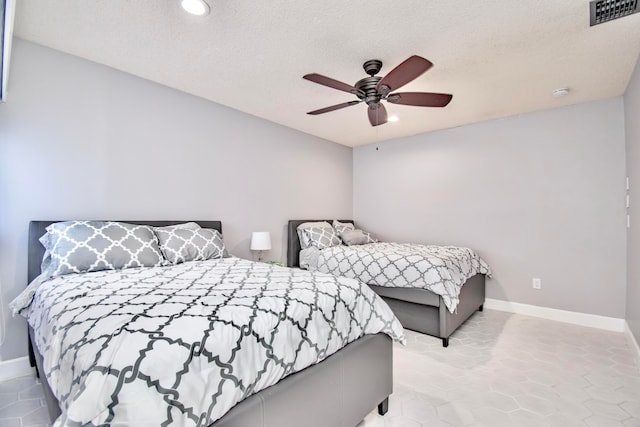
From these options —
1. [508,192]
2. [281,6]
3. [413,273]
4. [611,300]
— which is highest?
[281,6]

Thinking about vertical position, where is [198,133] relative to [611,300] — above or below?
above

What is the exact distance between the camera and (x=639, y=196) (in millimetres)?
2496

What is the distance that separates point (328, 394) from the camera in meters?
1.45

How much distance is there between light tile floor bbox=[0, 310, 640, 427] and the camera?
1.79m

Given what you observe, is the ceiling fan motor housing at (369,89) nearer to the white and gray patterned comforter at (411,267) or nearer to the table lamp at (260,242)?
the white and gray patterned comforter at (411,267)

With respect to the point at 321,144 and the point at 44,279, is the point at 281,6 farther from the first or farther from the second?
the point at 321,144

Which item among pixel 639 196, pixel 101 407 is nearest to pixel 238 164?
pixel 101 407

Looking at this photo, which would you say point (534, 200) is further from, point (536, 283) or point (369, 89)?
point (369, 89)

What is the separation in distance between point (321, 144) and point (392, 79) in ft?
8.85

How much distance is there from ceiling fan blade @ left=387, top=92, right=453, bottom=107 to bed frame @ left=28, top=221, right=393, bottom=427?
5.79 ft

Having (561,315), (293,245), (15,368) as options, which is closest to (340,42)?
(293,245)

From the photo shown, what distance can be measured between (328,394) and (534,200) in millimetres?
3519

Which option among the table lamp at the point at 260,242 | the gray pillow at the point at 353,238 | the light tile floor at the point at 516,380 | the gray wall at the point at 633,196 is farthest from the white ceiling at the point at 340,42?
the light tile floor at the point at 516,380

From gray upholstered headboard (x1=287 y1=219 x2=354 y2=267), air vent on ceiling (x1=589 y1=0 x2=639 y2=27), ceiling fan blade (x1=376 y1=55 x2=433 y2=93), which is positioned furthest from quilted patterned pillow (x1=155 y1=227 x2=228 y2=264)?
air vent on ceiling (x1=589 y1=0 x2=639 y2=27)
